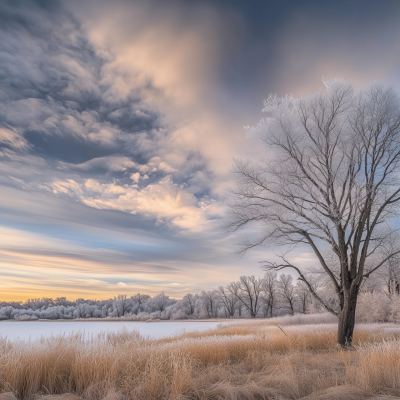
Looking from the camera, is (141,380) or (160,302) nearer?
(141,380)

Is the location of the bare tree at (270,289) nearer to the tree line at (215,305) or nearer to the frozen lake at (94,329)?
the tree line at (215,305)

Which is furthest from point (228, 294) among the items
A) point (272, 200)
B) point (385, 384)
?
point (385, 384)

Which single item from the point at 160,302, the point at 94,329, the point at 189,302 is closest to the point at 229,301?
the point at 189,302

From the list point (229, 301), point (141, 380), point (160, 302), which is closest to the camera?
point (141, 380)

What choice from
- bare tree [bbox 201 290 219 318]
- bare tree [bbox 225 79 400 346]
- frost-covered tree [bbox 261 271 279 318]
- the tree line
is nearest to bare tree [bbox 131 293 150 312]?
the tree line

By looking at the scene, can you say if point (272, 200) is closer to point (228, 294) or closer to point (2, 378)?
point (2, 378)

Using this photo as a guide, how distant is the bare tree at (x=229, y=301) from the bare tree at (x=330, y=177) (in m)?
54.3

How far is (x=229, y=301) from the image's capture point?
6344 cm

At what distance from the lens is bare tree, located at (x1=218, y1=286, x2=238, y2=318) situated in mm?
61750

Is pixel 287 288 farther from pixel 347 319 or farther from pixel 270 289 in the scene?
pixel 347 319

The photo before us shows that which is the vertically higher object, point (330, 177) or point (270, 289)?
point (330, 177)

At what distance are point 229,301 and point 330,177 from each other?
59276 mm

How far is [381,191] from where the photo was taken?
9766 mm

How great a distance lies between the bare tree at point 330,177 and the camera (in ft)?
31.4
